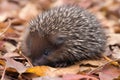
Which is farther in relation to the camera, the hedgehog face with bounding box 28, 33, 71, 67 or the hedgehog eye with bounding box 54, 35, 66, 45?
the hedgehog eye with bounding box 54, 35, 66, 45

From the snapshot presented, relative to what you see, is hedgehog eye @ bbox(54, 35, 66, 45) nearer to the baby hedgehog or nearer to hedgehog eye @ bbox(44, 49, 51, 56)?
the baby hedgehog

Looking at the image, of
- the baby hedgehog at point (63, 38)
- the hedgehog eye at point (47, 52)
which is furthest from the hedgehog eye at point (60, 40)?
the hedgehog eye at point (47, 52)

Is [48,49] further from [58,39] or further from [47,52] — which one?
[58,39]

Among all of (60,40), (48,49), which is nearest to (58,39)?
(60,40)

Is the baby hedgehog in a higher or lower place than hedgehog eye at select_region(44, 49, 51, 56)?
higher

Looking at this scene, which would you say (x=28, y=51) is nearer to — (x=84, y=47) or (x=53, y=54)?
(x=53, y=54)

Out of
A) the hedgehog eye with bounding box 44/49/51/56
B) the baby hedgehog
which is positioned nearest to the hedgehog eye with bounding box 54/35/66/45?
the baby hedgehog

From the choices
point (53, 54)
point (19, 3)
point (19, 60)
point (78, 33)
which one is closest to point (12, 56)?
point (19, 60)

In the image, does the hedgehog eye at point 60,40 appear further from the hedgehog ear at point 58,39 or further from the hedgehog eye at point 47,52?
the hedgehog eye at point 47,52
